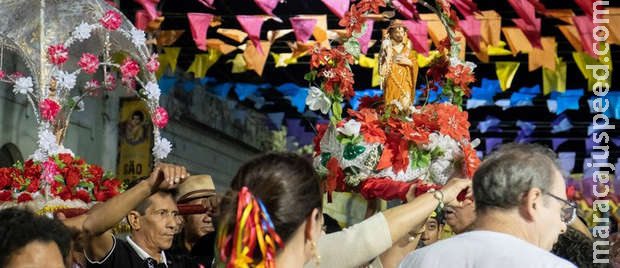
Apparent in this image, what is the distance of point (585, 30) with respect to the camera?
11.0 metres

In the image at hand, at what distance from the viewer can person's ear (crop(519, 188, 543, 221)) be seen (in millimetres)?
3123

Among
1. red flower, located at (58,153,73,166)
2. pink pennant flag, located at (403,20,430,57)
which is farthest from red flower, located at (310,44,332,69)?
pink pennant flag, located at (403,20,430,57)

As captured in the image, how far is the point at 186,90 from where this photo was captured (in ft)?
60.8

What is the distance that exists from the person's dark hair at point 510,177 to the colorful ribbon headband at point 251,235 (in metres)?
0.81

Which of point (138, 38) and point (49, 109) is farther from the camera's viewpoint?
point (138, 38)

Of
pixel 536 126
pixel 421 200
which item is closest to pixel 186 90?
pixel 536 126

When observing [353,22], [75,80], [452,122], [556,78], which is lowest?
[556,78]

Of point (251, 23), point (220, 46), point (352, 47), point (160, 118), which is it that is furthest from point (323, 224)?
point (220, 46)

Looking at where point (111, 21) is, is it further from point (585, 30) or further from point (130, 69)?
point (585, 30)

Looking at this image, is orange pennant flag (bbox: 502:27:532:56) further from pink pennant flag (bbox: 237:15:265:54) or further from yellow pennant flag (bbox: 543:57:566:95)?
pink pennant flag (bbox: 237:15:265:54)

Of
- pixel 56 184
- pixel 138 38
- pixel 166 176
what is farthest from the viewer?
pixel 138 38

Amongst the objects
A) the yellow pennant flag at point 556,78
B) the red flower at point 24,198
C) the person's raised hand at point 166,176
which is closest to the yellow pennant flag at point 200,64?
the yellow pennant flag at point 556,78

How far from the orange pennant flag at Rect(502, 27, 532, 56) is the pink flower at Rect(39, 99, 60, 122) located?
6204 millimetres

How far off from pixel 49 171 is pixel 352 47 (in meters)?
2.42
